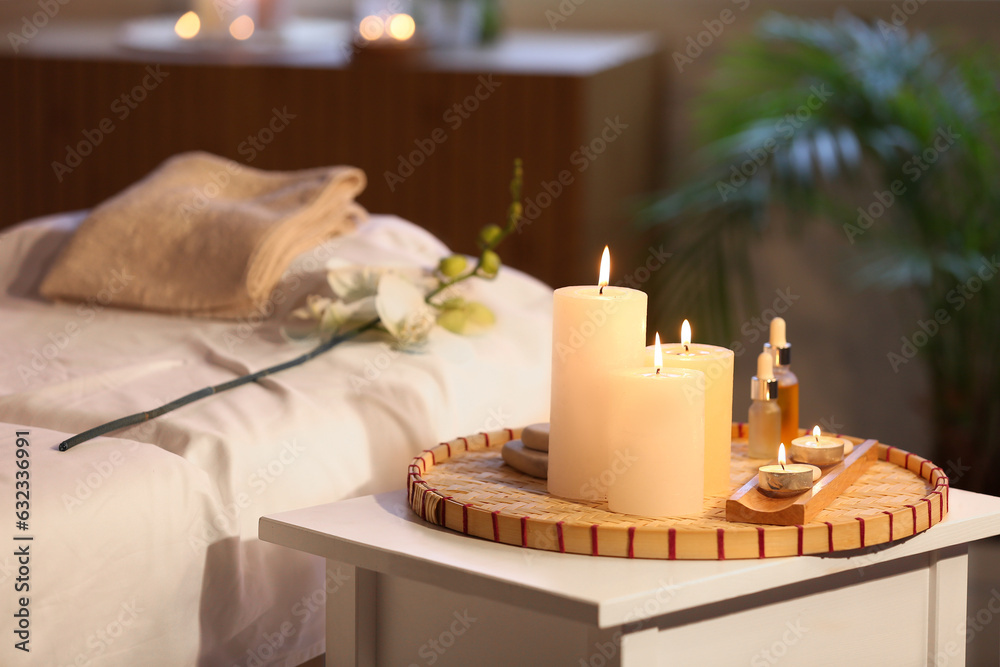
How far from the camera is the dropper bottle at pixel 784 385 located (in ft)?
3.53

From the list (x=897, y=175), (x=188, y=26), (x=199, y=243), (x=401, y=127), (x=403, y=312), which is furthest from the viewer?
(x=188, y=26)

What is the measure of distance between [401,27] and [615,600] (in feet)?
6.83

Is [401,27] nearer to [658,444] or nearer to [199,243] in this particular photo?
[199,243]

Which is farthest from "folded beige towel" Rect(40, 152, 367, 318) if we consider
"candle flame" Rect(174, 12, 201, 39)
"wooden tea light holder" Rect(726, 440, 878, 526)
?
"candle flame" Rect(174, 12, 201, 39)

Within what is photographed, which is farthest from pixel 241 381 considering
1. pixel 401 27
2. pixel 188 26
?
pixel 188 26

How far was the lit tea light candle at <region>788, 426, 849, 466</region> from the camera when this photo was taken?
3.08 feet

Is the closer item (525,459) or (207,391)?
(525,459)

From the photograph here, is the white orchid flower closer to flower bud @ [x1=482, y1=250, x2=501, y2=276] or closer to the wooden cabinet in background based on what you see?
flower bud @ [x1=482, y1=250, x2=501, y2=276]

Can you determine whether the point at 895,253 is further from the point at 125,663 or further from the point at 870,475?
the point at 125,663

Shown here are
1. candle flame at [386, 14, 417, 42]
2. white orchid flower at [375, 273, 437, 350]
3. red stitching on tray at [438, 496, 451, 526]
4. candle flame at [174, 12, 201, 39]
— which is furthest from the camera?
candle flame at [174, 12, 201, 39]

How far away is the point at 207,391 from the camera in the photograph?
3.66 feet

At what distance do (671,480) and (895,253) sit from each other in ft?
4.89

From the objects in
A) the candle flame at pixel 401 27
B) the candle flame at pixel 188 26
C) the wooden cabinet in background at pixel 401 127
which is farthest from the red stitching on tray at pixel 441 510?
the candle flame at pixel 188 26

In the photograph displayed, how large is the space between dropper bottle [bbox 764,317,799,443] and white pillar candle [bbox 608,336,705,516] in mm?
239
